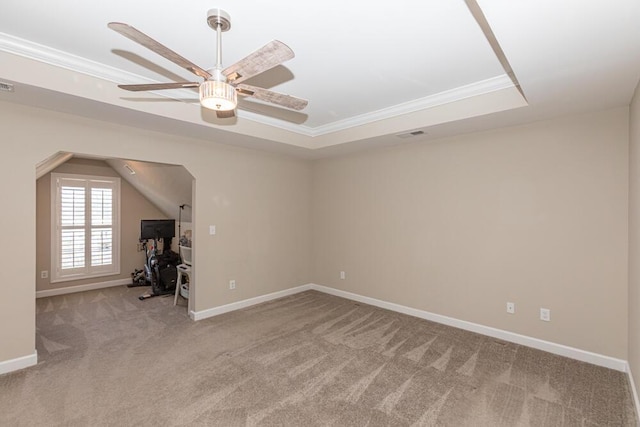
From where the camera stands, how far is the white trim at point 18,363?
2657 mm

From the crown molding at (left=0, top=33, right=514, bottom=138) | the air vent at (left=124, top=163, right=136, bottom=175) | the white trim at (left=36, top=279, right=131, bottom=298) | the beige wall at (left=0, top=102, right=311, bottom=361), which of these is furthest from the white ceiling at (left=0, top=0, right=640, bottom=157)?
the white trim at (left=36, top=279, right=131, bottom=298)

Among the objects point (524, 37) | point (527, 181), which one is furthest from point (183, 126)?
point (527, 181)

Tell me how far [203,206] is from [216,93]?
8.51ft

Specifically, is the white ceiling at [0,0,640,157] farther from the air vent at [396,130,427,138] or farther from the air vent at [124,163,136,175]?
the air vent at [124,163,136,175]

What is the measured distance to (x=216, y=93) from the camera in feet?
5.65

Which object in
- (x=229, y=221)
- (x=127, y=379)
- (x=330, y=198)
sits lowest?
(x=127, y=379)

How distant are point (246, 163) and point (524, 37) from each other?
11.9 feet

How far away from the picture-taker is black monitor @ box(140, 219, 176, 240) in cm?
555

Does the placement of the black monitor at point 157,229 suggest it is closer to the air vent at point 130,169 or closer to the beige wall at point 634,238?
the air vent at point 130,169

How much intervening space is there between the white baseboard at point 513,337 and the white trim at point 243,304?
1.06m

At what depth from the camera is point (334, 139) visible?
4250mm

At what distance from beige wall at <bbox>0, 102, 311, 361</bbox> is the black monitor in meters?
2.13

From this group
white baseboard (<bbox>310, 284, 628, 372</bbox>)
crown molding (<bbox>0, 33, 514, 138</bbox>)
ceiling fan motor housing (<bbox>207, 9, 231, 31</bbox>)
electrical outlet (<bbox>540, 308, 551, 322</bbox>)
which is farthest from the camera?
electrical outlet (<bbox>540, 308, 551, 322</bbox>)

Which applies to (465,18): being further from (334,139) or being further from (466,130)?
(334,139)
